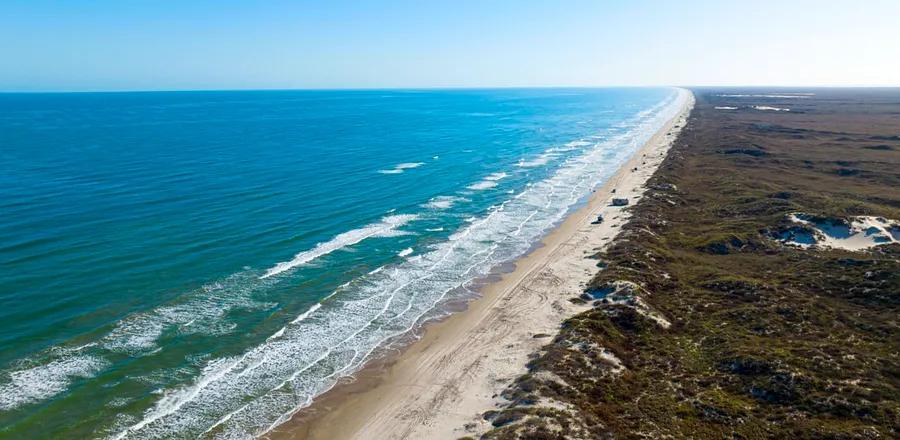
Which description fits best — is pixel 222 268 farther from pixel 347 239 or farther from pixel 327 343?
pixel 327 343

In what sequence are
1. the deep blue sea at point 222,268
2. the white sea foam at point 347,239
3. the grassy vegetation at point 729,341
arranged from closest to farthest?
the grassy vegetation at point 729,341, the deep blue sea at point 222,268, the white sea foam at point 347,239

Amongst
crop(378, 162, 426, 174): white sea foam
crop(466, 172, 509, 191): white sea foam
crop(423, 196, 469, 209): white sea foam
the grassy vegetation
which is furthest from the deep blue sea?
the grassy vegetation

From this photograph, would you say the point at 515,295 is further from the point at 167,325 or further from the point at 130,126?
the point at 130,126

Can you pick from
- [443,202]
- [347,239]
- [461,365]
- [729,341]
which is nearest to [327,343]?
[461,365]

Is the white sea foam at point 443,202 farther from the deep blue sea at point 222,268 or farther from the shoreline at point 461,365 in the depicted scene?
the shoreline at point 461,365

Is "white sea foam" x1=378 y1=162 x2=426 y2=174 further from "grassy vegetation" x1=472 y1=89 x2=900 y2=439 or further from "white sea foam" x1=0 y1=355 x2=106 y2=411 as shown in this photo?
Answer: "white sea foam" x1=0 y1=355 x2=106 y2=411

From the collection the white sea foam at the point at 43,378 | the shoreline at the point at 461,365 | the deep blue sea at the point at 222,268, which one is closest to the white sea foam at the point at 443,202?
the deep blue sea at the point at 222,268
